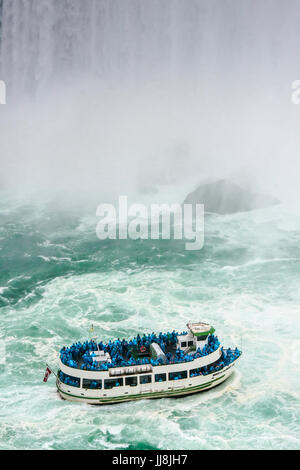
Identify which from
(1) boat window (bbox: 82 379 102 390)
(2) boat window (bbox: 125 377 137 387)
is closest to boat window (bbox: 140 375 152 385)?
(2) boat window (bbox: 125 377 137 387)

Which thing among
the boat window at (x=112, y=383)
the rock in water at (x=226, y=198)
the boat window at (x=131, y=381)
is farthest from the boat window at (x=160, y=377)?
the rock in water at (x=226, y=198)

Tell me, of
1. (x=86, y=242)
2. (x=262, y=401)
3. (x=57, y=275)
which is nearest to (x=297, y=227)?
(x=86, y=242)

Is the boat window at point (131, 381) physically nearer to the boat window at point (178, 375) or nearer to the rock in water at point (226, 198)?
the boat window at point (178, 375)

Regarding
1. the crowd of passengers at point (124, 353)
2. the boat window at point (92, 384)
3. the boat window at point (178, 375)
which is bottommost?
the boat window at point (92, 384)

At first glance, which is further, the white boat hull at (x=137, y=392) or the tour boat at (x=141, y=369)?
the white boat hull at (x=137, y=392)

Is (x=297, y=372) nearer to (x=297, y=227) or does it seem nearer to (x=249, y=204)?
A: (x=297, y=227)

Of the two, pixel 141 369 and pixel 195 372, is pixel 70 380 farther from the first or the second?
pixel 195 372

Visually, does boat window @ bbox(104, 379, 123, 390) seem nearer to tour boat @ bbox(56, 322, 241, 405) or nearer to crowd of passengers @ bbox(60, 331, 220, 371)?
tour boat @ bbox(56, 322, 241, 405)
